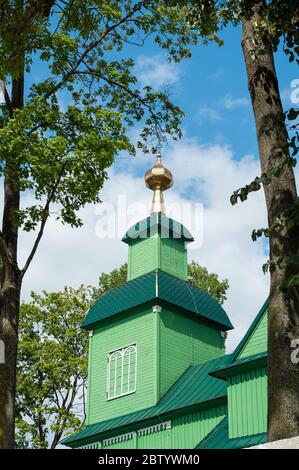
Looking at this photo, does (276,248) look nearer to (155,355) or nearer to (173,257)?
(155,355)

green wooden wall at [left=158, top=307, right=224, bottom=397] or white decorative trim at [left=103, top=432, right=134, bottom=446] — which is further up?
green wooden wall at [left=158, top=307, right=224, bottom=397]

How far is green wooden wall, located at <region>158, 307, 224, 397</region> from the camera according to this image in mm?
24172

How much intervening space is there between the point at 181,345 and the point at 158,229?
183 inches

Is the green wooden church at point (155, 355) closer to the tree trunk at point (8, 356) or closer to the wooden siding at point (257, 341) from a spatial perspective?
the wooden siding at point (257, 341)

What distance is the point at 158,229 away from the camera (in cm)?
2731

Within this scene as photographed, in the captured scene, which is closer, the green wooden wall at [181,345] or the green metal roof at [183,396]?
the green metal roof at [183,396]

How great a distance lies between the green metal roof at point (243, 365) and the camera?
17.1 meters

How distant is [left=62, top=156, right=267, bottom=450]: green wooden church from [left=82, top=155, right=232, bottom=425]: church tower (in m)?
0.03

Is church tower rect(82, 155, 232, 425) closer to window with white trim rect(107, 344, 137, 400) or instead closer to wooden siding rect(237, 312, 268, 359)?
window with white trim rect(107, 344, 137, 400)

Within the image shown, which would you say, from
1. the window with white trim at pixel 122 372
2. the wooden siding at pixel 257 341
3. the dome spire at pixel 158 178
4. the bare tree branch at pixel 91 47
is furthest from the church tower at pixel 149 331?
the bare tree branch at pixel 91 47

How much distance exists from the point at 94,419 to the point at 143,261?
586 cm

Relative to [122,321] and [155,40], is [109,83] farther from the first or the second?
[122,321]

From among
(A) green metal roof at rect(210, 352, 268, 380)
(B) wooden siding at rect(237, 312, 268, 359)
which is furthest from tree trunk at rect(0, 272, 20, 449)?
(B) wooden siding at rect(237, 312, 268, 359)

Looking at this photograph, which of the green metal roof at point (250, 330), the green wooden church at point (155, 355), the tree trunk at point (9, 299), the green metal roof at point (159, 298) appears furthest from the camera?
the green metal roof at point (159, 298)
